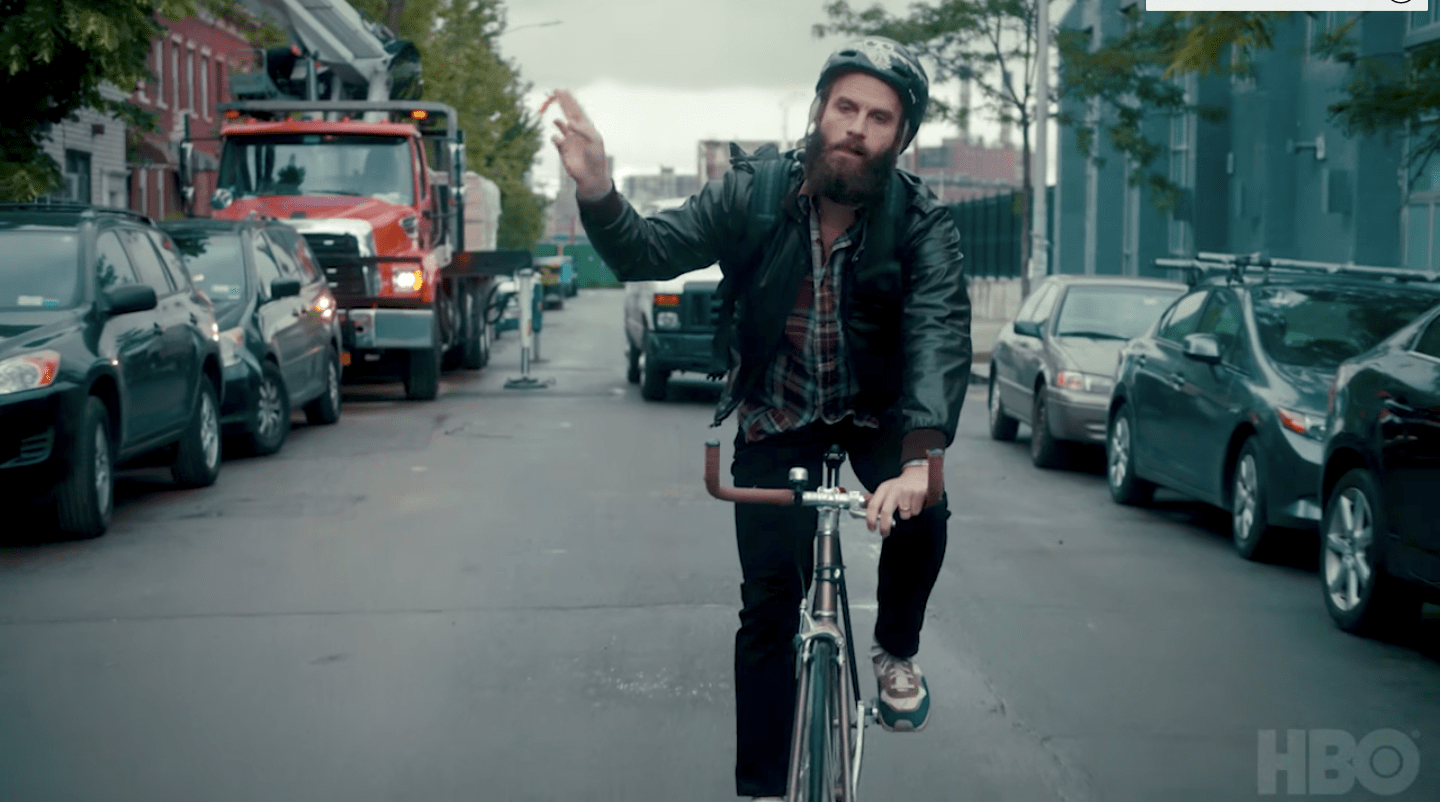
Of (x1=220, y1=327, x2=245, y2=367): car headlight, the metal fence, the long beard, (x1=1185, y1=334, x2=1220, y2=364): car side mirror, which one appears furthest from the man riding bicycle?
the metal fence

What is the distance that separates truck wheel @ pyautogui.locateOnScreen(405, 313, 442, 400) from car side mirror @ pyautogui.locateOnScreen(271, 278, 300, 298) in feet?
15.5

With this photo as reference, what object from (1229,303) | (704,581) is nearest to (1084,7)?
(1229,303)

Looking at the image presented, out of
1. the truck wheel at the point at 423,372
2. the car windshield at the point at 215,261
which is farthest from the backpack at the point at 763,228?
the truck wheel at the point at 423,372

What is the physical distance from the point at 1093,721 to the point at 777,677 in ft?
7.28

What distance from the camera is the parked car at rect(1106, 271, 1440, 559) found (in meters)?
9.73

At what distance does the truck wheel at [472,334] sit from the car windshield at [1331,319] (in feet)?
48.2

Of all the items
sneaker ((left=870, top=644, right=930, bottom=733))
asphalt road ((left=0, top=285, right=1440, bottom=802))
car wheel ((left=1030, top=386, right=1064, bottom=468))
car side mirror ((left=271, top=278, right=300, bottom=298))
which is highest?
car side mirror ((left=271, top=278, right=300, bottom=298))

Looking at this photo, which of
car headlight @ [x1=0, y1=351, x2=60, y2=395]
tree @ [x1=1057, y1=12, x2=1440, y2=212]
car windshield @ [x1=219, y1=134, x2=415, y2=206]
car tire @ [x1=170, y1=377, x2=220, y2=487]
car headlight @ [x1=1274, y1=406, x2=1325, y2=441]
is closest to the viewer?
car headlight @ [x1=1274, y1=406, x2=1325, y2=441]

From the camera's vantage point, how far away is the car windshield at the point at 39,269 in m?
10.9

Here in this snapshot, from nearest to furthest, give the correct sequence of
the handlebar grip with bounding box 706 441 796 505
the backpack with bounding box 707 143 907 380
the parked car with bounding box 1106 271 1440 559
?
the handlebar grip with bounding box 706 441 796 505 < the backpack with bounding box 707 143 907 380 < the parked car with bounding box 1106 271 1440 559

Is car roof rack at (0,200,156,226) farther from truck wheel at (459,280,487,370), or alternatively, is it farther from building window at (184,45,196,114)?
building window at (184,45,196,114)

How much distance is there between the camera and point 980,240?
51.2 metres

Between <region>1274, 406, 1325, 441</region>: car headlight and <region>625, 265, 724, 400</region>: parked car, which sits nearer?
<region>1274, 406, 1325, 441</region>: car headlight

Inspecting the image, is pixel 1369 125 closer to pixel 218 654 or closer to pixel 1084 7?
pixel 218 654
